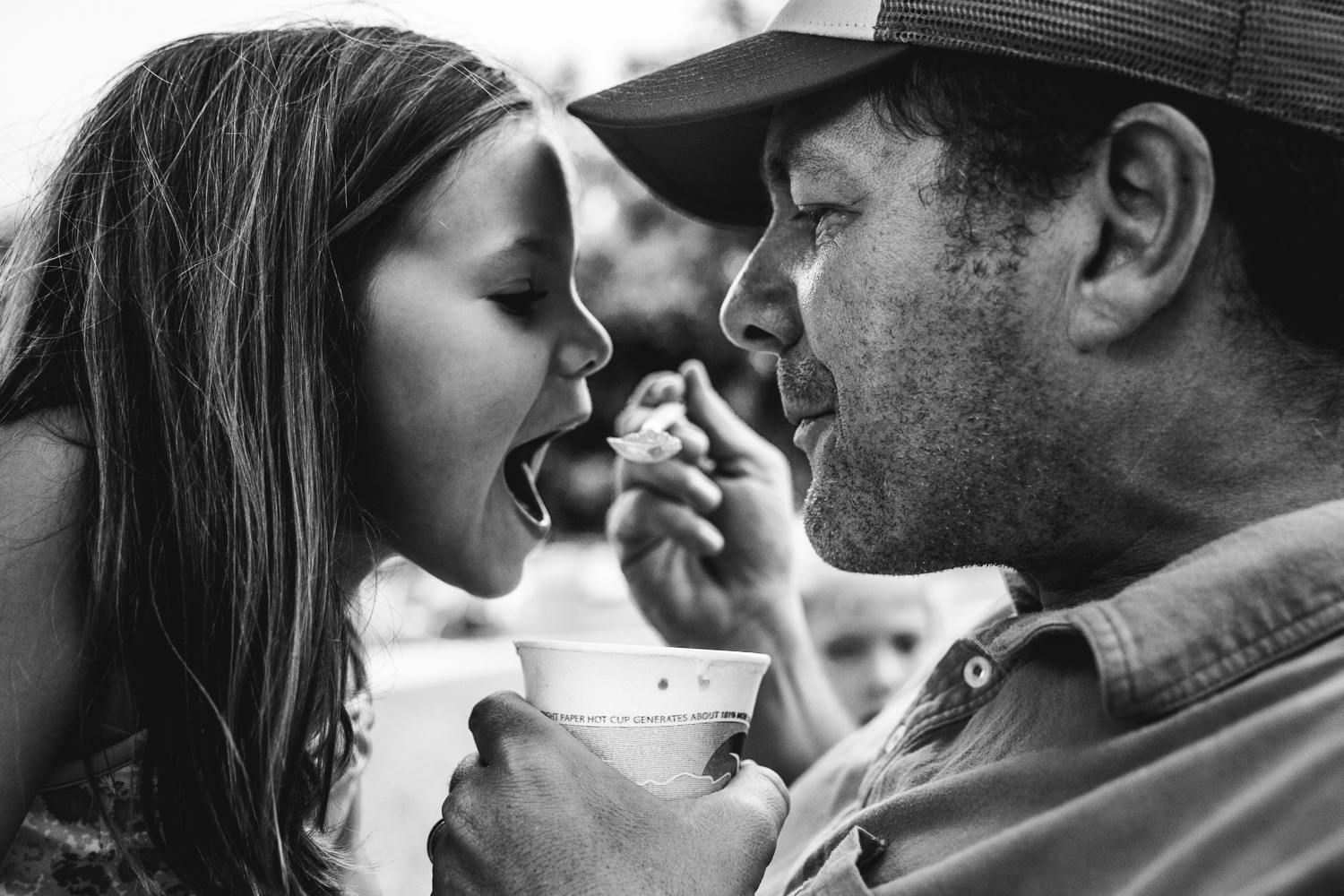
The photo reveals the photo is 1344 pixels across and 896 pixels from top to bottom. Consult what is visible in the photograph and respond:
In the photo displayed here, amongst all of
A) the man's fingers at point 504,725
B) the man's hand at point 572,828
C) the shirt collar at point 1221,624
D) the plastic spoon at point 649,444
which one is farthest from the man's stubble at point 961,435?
the plastic spoon at point 649,444

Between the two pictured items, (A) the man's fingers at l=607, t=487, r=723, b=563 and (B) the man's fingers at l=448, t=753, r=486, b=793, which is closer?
(B) the man's fingers at l=448, t=753, r=486, b=793

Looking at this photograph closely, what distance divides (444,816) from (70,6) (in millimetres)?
9849

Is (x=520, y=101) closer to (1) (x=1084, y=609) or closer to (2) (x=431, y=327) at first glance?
(2) (x=431, y=327)

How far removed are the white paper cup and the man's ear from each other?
2.25 ft

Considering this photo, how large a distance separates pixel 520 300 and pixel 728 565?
905 mm

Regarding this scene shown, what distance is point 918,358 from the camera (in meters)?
1.67

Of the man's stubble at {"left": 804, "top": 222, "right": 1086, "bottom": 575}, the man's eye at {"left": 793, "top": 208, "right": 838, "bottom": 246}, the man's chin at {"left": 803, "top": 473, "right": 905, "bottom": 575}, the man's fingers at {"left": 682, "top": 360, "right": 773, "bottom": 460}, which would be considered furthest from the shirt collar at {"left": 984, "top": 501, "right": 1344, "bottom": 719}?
the man's fingers at {"left": 682, "top": 360, "right": 773, "bottom": 460}

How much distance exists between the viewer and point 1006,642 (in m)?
1.61

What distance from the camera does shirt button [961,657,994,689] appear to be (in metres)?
1.72

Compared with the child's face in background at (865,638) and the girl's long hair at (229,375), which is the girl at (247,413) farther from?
the child's face in background at (865,638)

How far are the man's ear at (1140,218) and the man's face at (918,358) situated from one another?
0.05 metres

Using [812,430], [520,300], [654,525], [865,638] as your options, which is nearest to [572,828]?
[812,430]

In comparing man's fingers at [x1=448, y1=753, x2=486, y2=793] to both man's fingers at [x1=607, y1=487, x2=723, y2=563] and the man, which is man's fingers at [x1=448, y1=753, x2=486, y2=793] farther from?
man's fingers at [x1=607, y1=487, x2=723, y2=563]

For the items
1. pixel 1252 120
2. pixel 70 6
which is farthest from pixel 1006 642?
pixel 70 6
